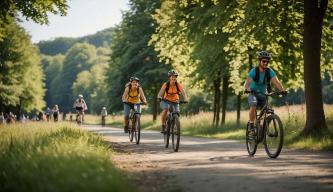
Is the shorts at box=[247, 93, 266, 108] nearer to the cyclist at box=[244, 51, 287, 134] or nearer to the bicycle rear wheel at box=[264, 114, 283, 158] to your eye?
the cyclist at box=[244, 51, 287, 134]

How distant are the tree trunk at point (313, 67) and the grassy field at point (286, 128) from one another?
477 mm

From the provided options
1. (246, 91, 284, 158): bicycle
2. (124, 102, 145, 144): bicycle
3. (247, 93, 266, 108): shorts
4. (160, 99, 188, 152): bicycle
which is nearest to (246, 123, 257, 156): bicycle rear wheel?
(246, 91, 284, 158): bicycle

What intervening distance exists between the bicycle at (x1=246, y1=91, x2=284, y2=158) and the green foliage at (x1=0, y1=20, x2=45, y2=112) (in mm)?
46319

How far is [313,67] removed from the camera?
47.5 ft

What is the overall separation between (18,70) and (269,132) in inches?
2069

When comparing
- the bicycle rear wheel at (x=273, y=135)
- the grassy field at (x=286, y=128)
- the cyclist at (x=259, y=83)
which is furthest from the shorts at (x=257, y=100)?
the grassy field at (x=286, y=128)

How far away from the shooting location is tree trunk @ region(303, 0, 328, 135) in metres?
14.4

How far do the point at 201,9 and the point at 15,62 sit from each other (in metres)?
44.9

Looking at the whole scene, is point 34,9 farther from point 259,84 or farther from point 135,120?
point 259,84

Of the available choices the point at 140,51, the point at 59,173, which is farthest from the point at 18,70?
the point at 59,173

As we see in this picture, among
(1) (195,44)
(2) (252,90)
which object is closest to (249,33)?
(1) (195,44)

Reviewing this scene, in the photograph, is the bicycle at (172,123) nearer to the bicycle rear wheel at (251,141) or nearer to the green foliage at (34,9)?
the bicycle rear wheel at (251,141)

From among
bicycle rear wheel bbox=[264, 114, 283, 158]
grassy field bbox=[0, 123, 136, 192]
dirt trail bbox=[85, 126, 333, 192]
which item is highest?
bicycle rear wheel bbox=[264, 114, 283, 158]

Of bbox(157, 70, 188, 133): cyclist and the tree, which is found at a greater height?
the tree
